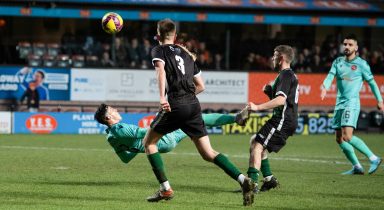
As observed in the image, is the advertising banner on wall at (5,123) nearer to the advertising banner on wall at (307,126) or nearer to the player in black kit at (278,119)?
the advertising banner on wall at (307,126)

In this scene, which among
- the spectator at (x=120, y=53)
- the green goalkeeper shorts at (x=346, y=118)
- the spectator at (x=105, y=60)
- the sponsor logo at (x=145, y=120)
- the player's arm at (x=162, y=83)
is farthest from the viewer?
the spectator at (x=120, y=53)

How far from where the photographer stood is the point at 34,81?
28.8 metres

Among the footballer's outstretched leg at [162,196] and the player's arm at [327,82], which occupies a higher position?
the player's arm at [327,82]

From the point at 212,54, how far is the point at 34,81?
19.5 feet

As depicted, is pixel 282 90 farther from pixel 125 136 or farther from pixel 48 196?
pixel 48 196

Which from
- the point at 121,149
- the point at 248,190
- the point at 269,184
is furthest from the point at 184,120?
the point at 121,149

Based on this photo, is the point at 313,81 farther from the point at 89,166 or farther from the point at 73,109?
the point at 89,166

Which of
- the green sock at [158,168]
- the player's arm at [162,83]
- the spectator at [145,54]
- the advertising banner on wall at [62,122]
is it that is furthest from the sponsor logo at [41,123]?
the player's arm at [162,83]

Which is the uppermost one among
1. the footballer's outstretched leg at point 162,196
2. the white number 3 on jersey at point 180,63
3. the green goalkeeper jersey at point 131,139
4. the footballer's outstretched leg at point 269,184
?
the white number 3 on jersey at point 180,63

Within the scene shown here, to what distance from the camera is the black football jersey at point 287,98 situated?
11.6 meters

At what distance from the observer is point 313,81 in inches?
1240

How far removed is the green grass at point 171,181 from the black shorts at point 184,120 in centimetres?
85

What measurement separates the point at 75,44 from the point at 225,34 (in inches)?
210

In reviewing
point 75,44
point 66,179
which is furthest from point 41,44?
point 66,179
